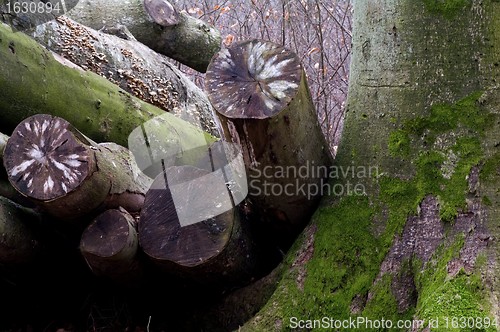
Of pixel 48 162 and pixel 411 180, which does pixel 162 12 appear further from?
pixel 411 180

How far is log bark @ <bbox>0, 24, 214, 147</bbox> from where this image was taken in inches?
118

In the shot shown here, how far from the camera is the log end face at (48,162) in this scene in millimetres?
2334

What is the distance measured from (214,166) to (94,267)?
2.49 feet

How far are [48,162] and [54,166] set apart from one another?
0.10ft

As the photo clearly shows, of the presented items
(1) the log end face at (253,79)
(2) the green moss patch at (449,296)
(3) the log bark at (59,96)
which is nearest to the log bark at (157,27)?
(3) the log bark at (59,96)

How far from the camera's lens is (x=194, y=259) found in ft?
8.13

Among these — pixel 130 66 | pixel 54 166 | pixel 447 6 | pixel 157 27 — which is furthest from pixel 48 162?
pixel 157 27

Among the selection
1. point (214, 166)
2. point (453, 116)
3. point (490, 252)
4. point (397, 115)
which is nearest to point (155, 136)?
point (214, 166)

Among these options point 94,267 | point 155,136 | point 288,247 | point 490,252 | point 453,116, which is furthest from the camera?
point 155,136

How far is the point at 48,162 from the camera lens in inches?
92.0

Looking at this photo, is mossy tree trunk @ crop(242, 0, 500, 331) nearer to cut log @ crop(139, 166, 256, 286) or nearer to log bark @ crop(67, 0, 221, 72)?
cut log @ crop(139, 166, 256, 286)

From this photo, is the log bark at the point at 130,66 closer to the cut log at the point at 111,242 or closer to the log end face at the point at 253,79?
the cut log at the point at 111,242

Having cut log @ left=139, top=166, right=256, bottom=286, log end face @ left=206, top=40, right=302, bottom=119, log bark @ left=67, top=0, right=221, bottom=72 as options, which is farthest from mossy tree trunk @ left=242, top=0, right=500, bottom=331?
log bark @ left=67, top=0, right=221, bottom=72

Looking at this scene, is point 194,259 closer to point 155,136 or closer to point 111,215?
point 111,215
